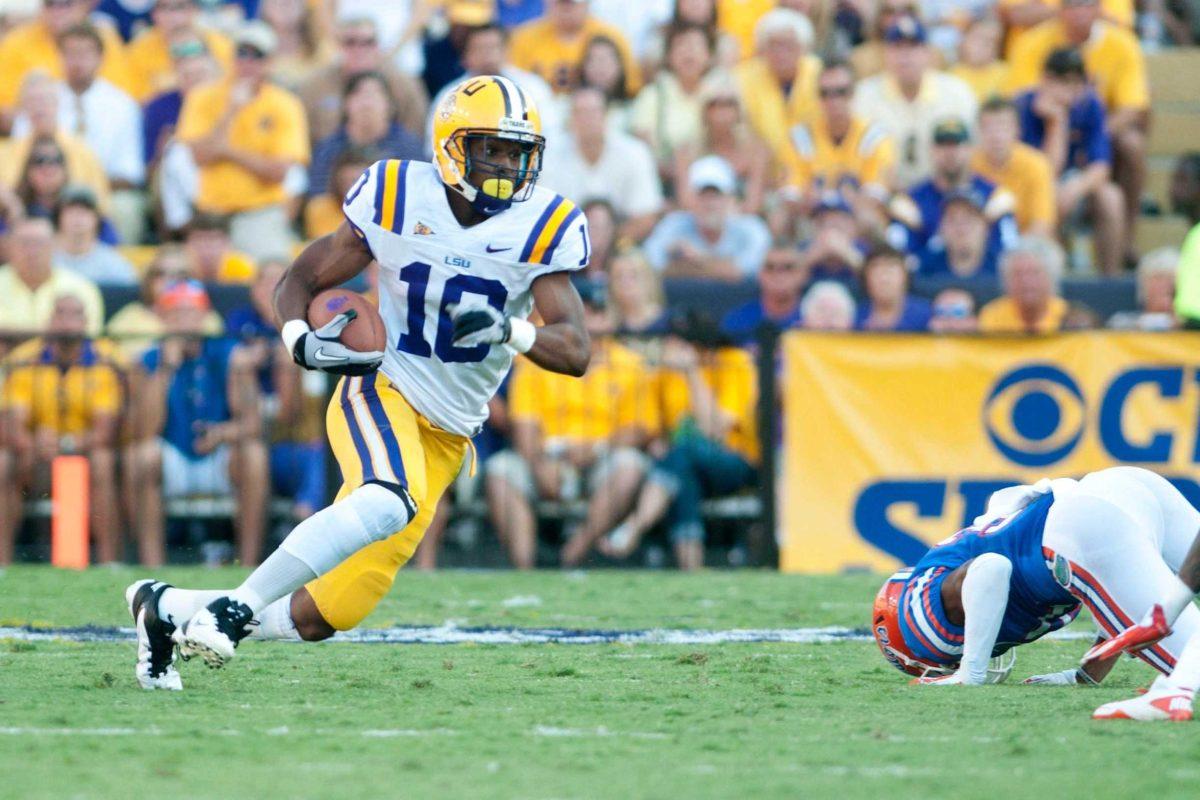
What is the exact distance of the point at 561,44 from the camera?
13.1m

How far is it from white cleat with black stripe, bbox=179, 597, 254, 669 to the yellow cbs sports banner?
5.02m

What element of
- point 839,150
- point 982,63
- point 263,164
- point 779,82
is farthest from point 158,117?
point 982,63

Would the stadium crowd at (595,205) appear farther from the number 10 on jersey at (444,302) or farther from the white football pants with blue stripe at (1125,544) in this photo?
the white football pants with blue stripe at (1125,544)

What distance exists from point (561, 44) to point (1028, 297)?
406 cm

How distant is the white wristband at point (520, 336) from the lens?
5.55 m

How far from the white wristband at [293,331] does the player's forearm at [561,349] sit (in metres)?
0.67

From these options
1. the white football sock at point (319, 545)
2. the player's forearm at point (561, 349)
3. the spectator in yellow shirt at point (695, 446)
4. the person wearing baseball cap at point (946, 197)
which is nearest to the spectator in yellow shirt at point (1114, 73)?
the person wearing baseball cap at point (946, 197)

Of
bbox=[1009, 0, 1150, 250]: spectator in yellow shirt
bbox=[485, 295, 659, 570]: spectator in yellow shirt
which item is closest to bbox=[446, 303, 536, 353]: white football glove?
bbox=[485, 295, 659, 570]: spectator in yellow shirt

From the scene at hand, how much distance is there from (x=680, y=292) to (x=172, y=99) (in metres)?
3.84

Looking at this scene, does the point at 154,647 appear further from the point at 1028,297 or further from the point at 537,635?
the point at 1028,297

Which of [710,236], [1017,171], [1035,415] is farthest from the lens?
[1017,171]

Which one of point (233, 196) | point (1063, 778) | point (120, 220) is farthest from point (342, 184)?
point (1063, 778)

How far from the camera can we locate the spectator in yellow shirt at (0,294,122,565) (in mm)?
10219

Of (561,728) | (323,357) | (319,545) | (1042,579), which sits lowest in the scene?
(561,728)
